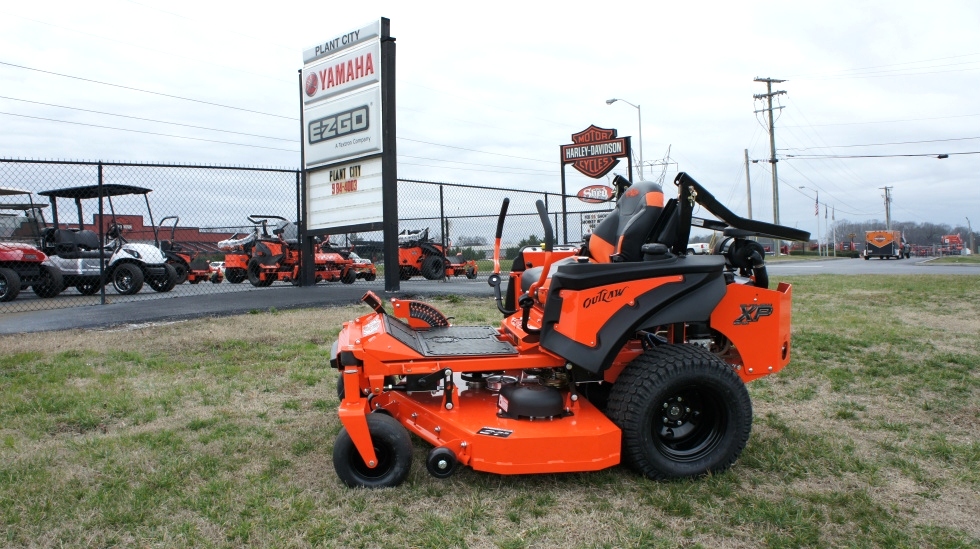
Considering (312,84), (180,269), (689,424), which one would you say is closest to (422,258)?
(180,269)

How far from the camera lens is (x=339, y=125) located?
11.9 metres

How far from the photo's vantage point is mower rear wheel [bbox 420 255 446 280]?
713 inches

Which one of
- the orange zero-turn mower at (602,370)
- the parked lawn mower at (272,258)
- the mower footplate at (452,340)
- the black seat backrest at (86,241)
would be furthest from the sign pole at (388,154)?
A: the orange zero-turn mower at (602,370)

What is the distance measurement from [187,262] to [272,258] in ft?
9.27

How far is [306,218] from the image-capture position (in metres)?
12.7

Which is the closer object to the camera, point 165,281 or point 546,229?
point 546,229

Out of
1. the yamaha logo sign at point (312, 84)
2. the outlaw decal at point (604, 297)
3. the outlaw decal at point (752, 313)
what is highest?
the yamaha logo sign at point (312, 84)

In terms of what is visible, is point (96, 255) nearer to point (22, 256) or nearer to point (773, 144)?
point (22, 256)

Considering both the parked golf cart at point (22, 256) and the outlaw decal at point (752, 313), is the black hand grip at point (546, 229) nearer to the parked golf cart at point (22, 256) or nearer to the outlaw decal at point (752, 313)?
the outlaw decal at point (752, 313)

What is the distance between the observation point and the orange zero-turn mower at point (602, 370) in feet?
11.2

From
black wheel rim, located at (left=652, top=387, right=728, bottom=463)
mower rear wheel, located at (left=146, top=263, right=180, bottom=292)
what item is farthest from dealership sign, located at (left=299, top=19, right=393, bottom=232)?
black wheel rim, located at (left=652, top=387, right=728, bottom=463)

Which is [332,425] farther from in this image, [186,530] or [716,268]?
[716,268]

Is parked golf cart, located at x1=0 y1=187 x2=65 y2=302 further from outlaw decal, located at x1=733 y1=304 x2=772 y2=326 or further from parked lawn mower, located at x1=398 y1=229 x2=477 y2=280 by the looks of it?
outlaw decal, located at x1=733 y1=304 x2=772 y2=326

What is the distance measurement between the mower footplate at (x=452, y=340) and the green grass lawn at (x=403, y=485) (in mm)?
657
